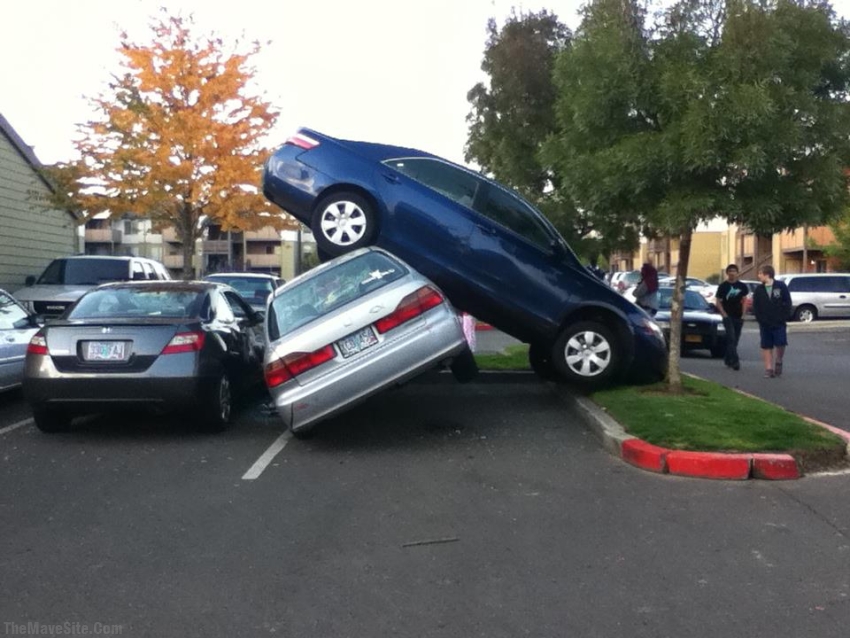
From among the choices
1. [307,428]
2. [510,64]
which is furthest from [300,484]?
[510,64]

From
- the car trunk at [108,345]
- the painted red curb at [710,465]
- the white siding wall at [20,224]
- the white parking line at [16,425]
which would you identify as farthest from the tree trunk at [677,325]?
the white siding wall at [20,224]

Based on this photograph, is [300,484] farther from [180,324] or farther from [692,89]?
[692,89]

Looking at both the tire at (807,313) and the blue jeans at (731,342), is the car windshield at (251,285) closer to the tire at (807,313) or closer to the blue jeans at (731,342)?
the blue jeans at (731,342)

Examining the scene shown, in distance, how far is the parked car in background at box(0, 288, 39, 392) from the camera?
1017 cm

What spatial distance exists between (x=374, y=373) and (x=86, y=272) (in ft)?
35.5

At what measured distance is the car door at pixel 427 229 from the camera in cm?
953

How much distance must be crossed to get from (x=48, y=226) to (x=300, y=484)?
64.9ft

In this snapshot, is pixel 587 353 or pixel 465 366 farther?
pixel 587 353

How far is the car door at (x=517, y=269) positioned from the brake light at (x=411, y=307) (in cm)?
165

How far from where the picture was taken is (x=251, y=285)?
18516 millimetres

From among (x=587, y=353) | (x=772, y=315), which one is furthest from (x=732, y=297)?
(x=587, y=353)

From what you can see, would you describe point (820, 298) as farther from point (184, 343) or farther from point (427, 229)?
point (184, 343)

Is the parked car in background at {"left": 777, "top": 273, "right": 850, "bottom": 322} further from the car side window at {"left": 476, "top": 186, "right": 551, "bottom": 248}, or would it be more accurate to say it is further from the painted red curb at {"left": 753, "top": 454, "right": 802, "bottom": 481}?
the painted red curb at {"left": 753, "top": 454, "right": 802, "bottom": 481}

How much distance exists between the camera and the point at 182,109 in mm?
18391
